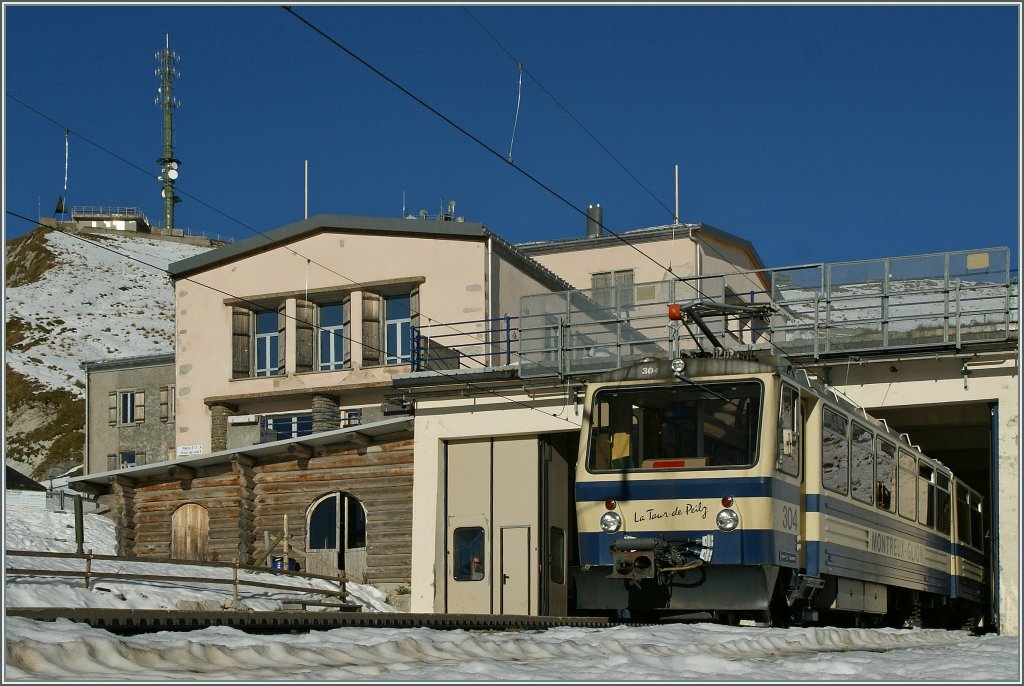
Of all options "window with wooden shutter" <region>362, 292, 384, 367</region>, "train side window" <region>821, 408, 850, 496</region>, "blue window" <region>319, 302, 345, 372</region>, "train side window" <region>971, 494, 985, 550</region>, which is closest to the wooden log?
"window with wooden shutter" <region>362, 292, 384, 367</region>

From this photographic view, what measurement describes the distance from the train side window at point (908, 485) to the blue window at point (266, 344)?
68.2ft

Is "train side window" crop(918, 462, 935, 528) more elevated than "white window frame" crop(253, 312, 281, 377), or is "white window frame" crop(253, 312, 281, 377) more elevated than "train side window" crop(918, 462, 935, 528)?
"white window frame" crop(253, 312, 281, 377)

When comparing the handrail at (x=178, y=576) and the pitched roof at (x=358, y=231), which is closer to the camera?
the handrail at (x=178, y=576)

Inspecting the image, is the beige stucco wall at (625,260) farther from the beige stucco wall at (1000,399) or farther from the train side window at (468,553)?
the beige stucco wall at (1000,399)

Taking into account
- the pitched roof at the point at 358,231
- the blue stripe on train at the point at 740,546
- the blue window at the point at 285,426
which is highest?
the pitched roof at the point at 358,231

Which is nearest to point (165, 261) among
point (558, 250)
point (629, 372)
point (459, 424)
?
point (558, 250)

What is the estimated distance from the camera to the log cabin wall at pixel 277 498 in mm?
26984

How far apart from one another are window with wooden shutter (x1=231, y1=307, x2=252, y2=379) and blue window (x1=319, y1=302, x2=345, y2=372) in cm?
225

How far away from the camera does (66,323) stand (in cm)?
10006

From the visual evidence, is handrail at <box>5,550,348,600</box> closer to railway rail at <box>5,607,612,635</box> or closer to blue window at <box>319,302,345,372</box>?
railway rail at <box>5,607,612,635</box>

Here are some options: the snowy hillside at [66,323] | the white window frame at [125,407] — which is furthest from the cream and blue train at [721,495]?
the snowy hillside at [66,323]

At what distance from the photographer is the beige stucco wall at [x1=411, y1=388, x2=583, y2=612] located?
25.1 metres

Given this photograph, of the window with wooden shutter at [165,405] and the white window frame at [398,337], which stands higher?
Result: the white window frame at [398,337]

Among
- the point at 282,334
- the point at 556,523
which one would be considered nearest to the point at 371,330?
the point at 282,334
